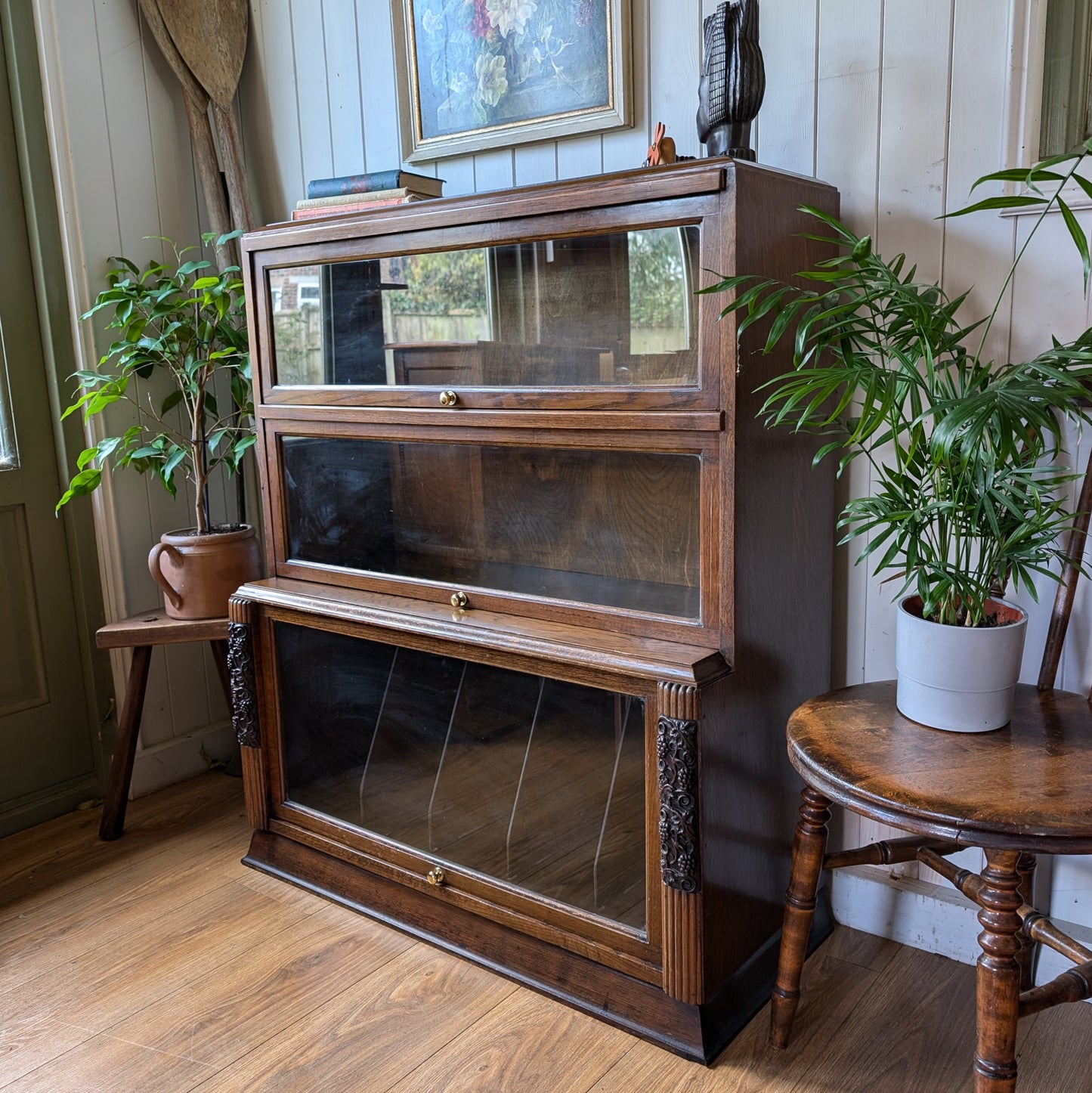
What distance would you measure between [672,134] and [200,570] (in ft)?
4.35

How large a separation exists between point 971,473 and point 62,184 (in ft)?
6.62

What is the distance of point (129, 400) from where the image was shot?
2.37 meters

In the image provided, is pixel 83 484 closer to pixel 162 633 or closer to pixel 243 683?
pixel 162 633

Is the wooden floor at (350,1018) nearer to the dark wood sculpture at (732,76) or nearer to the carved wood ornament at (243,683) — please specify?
the carved wood ornament at (243,683)

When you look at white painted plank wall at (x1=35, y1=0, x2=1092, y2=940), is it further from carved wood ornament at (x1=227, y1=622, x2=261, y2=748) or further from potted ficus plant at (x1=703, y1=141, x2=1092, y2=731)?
carved wood ornament at (x1=227, y1=622, x2=261, y2=748)

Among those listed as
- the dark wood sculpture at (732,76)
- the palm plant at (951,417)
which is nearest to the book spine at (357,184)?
the dark wood sculpture at (732,76)

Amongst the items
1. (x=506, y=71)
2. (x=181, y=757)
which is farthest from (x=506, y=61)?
(x=181, y=757)

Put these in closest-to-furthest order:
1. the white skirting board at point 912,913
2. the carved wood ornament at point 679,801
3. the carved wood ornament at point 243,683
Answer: the carved wood ornament at point 679,801 < the white skirting board at point 912,913 < the carved wood ornament at point 243,683

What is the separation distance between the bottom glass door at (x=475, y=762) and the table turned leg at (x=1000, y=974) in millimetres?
512

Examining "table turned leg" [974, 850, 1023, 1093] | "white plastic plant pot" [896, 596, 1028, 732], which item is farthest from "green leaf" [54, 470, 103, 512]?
"table turned leg" [974, 850, 1023, 1093]

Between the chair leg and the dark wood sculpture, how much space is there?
977 mm

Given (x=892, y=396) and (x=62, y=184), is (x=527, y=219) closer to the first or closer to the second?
(x=892, y=396)

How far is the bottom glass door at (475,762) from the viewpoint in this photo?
1.55 meters

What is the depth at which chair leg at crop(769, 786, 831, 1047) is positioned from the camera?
145cm
